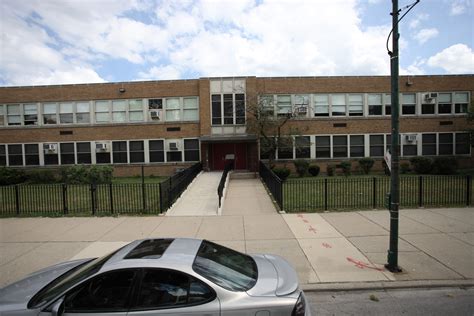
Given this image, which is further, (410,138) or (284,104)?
(410,138)

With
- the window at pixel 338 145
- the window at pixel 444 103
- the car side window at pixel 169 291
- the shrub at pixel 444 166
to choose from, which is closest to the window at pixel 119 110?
the window at pixel 338 145

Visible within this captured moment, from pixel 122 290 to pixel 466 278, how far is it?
5654mm

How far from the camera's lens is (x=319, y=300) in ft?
14.8

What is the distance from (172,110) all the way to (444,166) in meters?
20.1

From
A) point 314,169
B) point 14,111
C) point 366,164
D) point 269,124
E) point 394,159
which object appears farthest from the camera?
point 14,111

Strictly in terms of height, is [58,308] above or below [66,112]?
below

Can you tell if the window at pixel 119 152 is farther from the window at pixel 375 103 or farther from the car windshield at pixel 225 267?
the car windshield at pixel 225 267

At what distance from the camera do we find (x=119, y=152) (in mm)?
22703

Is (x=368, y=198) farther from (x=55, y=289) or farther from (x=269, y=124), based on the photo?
(x=55, y=289)

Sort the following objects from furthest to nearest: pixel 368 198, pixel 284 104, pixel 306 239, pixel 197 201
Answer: pixel 284 104 < pixel 197 201 < pixel 368 198 < pixel 306 239

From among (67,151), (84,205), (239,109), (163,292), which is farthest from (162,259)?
(67,151)

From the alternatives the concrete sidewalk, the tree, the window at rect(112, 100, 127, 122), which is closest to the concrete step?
the tree

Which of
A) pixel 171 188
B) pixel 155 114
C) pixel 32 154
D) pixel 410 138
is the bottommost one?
pixel 171 188

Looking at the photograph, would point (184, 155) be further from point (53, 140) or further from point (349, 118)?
point (349, 118)
